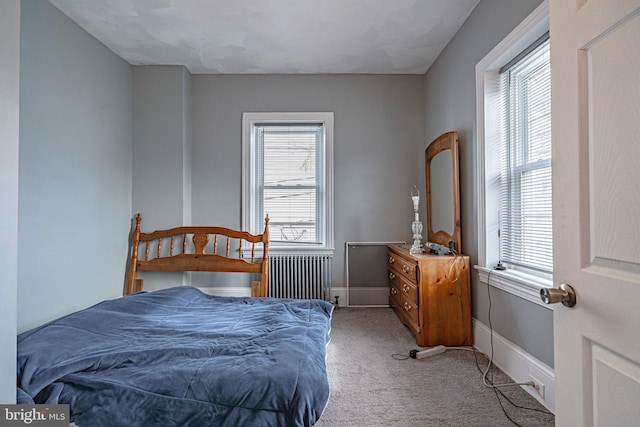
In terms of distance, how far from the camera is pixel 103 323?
83.8 inches

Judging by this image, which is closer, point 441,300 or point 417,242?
point 441,300

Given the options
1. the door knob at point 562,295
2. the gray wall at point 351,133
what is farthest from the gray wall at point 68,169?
the door knob at point 562,295

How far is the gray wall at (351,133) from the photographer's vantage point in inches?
153

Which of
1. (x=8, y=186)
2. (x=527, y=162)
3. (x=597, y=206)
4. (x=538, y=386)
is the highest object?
(x=527, y=162)

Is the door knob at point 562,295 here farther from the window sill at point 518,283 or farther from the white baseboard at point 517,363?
the white baseboard at point 517,363

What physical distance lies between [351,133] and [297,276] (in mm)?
1694

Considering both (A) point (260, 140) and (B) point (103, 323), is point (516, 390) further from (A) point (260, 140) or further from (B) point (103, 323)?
(A) point (260, 140)

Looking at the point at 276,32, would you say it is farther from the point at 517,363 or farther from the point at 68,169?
the point at 517,363

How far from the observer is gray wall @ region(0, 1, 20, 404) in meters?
1.38

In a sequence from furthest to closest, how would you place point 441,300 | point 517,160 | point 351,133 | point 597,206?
point 351,133, point 441,300, point 517,160, point 597,206

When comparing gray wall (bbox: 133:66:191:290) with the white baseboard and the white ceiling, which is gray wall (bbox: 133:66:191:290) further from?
the white baseboard

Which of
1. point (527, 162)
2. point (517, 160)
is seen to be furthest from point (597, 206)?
point (517, 160)

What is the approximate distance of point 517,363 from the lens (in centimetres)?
214

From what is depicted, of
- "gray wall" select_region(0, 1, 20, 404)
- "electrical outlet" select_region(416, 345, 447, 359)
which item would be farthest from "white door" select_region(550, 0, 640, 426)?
"gray wall" select_region(0, 1, 20, 404)
